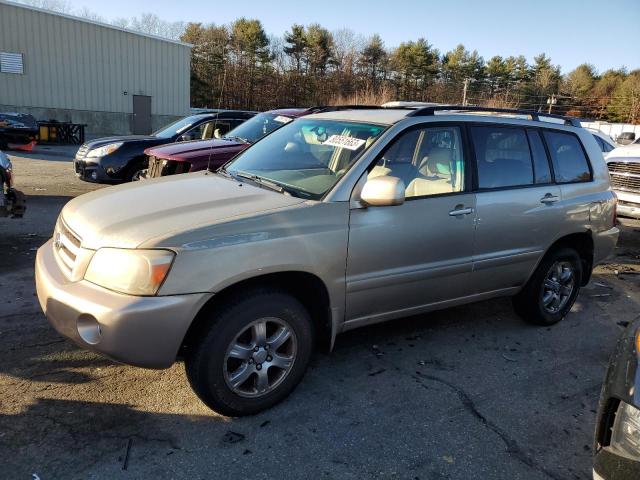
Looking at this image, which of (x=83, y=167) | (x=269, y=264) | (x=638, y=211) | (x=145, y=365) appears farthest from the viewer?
(x=83, y=167)

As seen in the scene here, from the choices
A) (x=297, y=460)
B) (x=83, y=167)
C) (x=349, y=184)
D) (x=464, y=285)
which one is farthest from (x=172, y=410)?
(x=83, y=167)

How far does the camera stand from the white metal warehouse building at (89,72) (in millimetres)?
23609

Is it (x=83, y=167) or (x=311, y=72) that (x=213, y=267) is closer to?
(x=83, y=167)

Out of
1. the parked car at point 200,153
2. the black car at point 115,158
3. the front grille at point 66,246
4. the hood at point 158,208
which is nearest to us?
the hood at point 158,208

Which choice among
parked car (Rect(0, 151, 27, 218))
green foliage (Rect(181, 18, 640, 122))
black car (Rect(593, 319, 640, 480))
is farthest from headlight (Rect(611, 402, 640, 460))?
green foliage (Rect(181, 18, 640, 122))

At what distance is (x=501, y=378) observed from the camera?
12.3 ft

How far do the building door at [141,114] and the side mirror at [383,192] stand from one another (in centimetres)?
2724

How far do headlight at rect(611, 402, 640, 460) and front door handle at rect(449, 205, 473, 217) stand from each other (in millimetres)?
1787

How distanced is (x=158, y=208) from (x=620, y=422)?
2630 millimetres

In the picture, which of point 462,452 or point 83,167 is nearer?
point 462,452

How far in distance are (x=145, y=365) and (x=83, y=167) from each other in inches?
296

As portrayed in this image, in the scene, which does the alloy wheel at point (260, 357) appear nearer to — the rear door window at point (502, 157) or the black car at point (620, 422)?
the black car at point (620, 422)

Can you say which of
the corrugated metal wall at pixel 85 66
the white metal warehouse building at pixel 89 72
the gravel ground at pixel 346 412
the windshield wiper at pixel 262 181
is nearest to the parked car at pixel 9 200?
the gravel ground at pixel 346 412

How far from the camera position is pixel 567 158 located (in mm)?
4629
